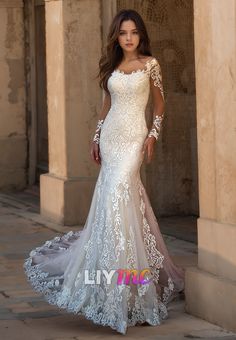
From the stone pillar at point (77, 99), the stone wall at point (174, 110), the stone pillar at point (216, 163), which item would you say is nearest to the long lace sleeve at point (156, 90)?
the stone pillar at point (216, 163)

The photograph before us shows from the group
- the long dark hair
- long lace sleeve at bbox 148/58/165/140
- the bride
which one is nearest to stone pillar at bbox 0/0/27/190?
the bride

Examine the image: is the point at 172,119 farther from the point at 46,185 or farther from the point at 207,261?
the point at 207,261

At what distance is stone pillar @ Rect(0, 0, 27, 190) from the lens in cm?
1559

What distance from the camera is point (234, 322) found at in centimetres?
626

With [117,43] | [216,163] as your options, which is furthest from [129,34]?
[216,163]

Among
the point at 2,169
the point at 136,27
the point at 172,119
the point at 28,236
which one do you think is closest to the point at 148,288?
the point at 136,27

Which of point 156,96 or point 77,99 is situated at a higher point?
point 77,99

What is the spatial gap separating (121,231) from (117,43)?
4.17 ft

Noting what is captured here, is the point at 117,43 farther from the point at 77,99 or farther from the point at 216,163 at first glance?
the point at 77,99

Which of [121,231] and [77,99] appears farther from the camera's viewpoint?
[77,99]

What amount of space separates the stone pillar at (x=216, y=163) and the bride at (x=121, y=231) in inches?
12.7

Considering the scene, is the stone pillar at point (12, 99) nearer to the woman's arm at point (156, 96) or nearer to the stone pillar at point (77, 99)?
the stone pillar at point (77, 99)

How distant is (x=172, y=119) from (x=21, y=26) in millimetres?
4917

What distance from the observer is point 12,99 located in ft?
51.4
